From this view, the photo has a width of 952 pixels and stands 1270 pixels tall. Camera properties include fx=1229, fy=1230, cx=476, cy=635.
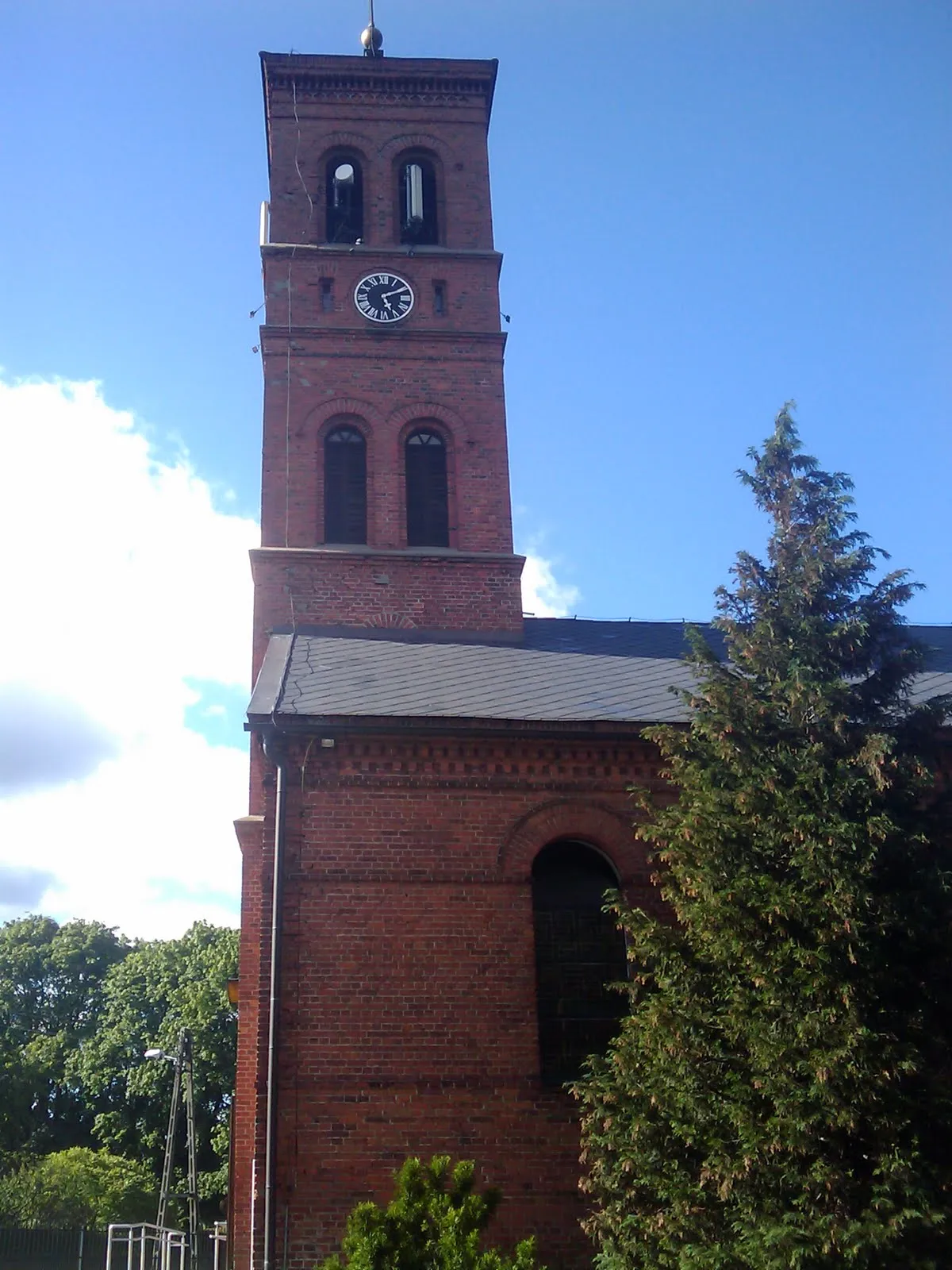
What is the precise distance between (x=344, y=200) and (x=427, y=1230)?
16860mm

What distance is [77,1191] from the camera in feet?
120

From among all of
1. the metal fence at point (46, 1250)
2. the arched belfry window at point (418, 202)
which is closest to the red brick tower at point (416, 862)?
the arched belfry window at point (418, 202)

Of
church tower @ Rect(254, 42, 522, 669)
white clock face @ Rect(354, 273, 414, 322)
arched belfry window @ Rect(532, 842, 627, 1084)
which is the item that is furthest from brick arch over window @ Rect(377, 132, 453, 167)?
arched belfry window @ Rect(532, 842, 627, 1084)

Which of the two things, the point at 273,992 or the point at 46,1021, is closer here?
the point at 273,992

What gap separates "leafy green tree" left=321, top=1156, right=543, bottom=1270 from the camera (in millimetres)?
9289

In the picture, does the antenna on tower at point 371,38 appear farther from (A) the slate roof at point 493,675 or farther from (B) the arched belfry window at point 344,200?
(A) the slate roof at point 493,675

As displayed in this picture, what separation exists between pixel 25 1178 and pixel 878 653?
34034mm

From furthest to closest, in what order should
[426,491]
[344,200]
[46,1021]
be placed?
[46,1021] → [344,200] → [426,491]

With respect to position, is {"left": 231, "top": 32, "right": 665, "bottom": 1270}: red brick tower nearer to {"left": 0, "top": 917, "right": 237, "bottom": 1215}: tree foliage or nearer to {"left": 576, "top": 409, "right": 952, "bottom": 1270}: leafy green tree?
{"left": 576, "top": 409, "right": 952, "bottom": 1270}: leafy green tree

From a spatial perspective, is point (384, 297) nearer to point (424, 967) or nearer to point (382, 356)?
point (382, 356)

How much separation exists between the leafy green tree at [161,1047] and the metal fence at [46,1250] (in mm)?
14352

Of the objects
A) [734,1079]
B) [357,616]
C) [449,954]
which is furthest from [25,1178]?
[734,1079]

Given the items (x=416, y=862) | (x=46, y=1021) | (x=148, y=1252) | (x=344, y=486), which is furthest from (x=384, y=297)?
(x=46, y=1021)

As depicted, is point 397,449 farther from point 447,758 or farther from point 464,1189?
point 464,1189
